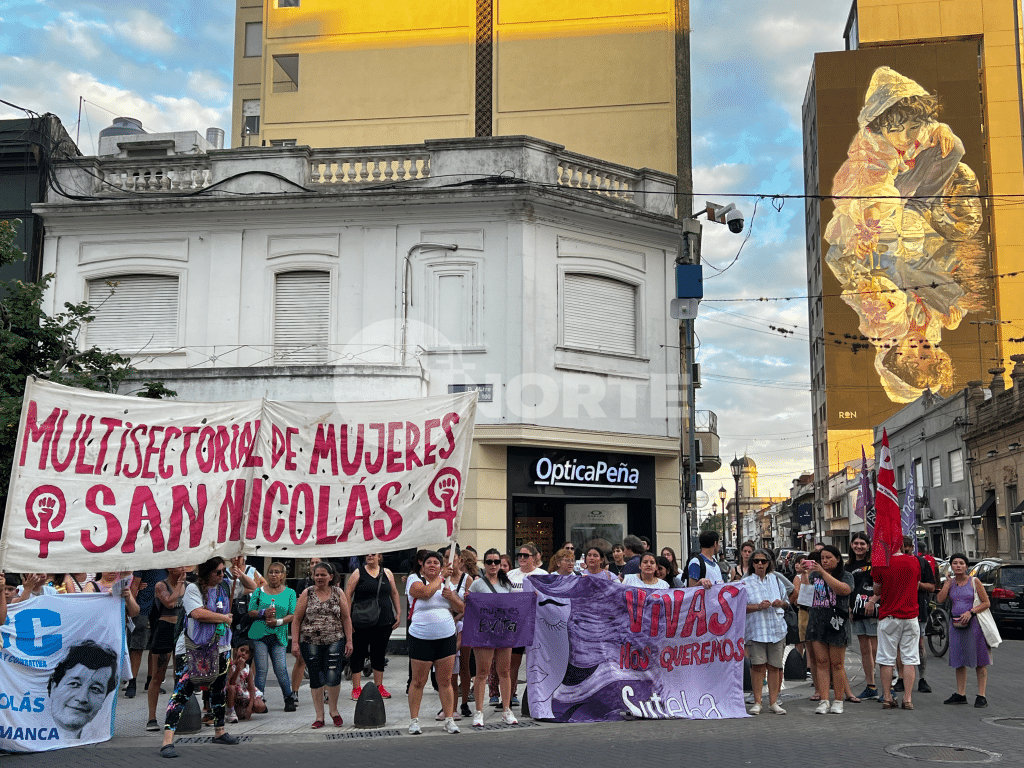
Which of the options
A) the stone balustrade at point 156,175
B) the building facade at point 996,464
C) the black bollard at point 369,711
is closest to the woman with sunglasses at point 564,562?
the black bollard at point 369,711

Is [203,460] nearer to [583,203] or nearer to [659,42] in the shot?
[583,203]

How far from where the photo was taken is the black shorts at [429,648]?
9633 mm

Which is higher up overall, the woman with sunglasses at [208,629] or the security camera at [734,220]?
the security camera at [734,220]

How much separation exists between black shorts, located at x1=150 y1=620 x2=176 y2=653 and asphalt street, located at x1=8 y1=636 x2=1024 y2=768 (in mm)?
836

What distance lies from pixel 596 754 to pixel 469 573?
3836mm

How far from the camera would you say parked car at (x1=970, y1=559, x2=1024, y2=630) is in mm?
19750

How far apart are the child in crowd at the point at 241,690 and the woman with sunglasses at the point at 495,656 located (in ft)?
8.43

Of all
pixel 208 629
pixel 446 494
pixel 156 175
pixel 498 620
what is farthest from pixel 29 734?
pixel 156 175

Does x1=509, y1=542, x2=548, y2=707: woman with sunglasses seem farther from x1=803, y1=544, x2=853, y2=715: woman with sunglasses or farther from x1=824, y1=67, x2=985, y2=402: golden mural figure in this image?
x1=824, y1=67, x2=985, y2=402: golden mural figure

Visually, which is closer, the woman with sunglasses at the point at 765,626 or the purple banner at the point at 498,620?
the purple banner at the point at 498,620

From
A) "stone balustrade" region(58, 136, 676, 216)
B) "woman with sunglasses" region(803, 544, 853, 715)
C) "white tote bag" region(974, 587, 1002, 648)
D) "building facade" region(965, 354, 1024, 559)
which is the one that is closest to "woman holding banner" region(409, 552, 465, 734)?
"woman with sunglasses" region(803, 544, 853, 715)

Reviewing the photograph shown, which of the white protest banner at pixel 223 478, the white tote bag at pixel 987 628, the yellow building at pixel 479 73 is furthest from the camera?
the yellow building at pixel 479 73

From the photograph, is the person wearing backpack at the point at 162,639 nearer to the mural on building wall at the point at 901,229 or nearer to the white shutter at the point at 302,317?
the white shutter at the point at 302,317

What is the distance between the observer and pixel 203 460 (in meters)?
9.30
